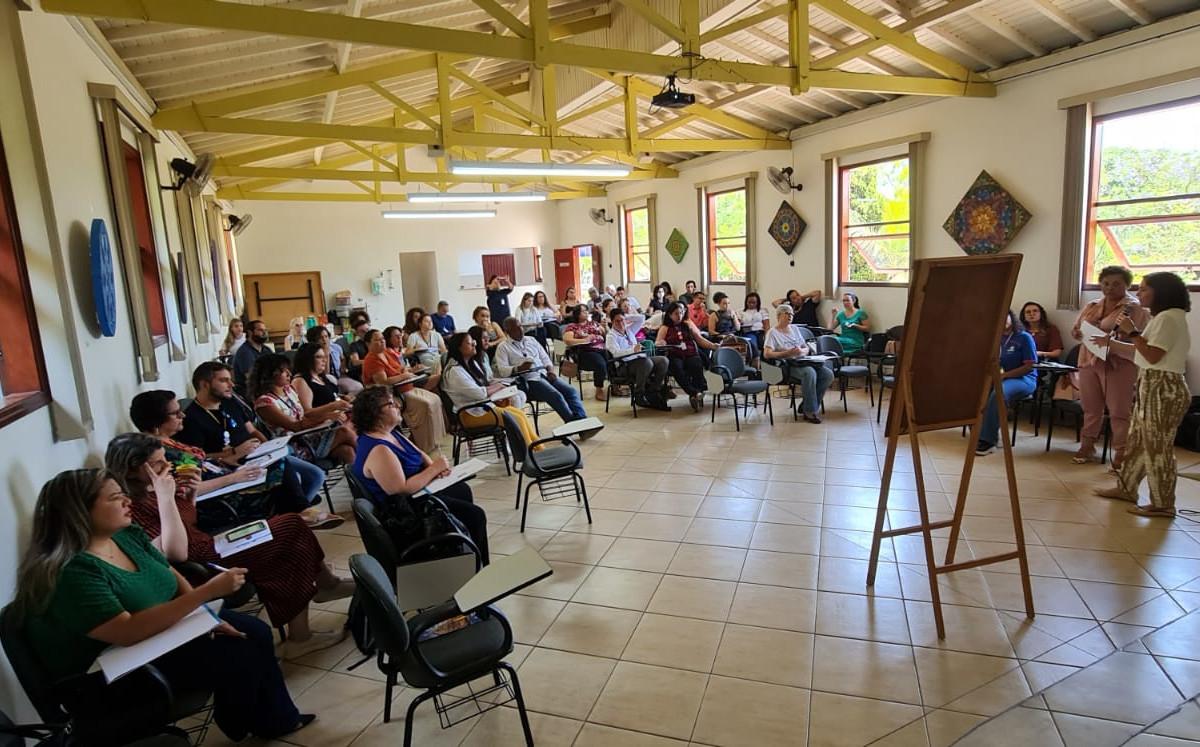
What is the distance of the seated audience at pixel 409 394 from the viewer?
544 centimetres

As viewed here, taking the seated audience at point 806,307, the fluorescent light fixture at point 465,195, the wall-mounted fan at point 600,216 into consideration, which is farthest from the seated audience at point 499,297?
the seated audience at point 806,307

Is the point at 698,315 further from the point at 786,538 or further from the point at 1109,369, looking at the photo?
the point at 786,538

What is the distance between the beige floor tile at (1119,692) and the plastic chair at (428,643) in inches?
72.8

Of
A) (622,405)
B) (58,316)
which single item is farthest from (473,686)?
(622,405)

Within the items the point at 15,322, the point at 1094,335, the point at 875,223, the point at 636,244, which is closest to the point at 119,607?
the point at 15,322

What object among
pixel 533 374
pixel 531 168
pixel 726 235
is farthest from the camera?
pixel 726 235

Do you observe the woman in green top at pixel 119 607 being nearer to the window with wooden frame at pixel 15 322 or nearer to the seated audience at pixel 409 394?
the window with wooden frame at pixel 15 322

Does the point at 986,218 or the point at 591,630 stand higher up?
the point at 986,218

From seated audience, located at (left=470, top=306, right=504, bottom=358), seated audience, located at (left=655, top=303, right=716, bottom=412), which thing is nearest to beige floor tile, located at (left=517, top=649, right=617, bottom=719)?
seated audience, located at (left=470, top=306, right=504, bottom=358)

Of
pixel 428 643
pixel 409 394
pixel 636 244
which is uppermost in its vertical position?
pixel 636 244

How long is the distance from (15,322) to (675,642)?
275 cm

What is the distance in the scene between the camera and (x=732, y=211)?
10.4 meters

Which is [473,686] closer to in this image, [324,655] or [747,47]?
[324,655]

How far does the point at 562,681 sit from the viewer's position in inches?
98.5
